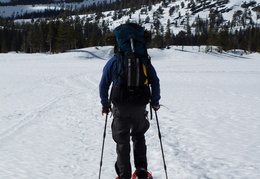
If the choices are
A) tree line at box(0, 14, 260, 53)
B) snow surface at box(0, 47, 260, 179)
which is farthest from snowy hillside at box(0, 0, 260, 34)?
snow surface at box(0, 47, 260, 179)

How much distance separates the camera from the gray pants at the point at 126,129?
131 inches

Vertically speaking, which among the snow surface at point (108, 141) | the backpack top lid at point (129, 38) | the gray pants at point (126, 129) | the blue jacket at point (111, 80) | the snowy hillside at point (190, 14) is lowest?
the snow surface at point (108, 141)

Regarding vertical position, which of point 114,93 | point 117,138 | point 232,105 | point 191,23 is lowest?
point 232,105

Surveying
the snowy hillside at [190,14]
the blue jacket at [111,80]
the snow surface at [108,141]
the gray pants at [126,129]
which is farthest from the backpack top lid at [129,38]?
the snowy hillside at [190,14]

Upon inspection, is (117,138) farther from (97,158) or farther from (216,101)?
(216,101)

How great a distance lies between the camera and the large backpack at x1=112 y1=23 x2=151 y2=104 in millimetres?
3166

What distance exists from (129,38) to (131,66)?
0.41m

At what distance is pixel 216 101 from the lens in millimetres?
11625

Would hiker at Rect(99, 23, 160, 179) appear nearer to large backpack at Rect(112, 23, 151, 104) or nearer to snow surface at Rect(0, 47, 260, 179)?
large backpack at Rect(112, 23, 151, 104)

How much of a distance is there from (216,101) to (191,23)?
553 feet

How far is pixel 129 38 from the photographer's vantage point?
3234 mm

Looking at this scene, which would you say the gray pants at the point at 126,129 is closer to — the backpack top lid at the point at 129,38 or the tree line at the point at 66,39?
the backpack top lid at the point at 129,38

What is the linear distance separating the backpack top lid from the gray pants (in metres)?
0.78

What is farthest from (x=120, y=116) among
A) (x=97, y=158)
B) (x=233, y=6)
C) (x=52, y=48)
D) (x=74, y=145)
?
(x=233, y=6)
